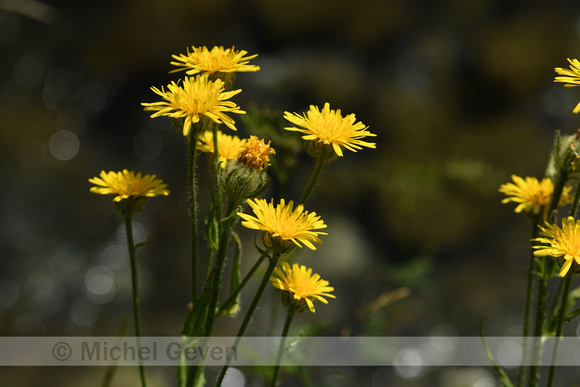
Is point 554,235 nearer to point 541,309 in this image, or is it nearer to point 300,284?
point 541,309

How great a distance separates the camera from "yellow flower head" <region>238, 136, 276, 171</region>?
1.07m

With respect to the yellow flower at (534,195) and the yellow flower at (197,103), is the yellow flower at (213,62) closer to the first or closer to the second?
the yellow flower at (197,103)

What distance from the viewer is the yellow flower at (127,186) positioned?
3.64ft

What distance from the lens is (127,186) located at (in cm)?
111

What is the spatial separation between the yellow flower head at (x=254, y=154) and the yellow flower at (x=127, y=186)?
0.17m

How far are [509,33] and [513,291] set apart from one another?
2.12 meters

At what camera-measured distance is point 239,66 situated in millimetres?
1125

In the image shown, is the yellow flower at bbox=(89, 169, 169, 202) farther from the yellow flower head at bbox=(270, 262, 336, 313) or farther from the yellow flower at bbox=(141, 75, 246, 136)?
the yellow flower head at bbox=(270, 262, 336, 313)

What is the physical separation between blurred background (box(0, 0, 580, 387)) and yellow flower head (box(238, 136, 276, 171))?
9.28 feet

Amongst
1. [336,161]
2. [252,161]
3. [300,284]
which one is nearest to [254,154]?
[252,161]

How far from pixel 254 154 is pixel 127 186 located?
0.27 m

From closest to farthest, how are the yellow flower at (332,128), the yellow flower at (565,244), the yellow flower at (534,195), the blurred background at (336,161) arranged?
the yellow flower at (565,244) < the yellow flower at (332,128) < the yellow flower at (534,195) < the blurred background at (336,161)

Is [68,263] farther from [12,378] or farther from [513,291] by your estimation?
[513,291]

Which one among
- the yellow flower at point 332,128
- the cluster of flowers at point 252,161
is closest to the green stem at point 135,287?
the cluster of flowers at point 252,161
